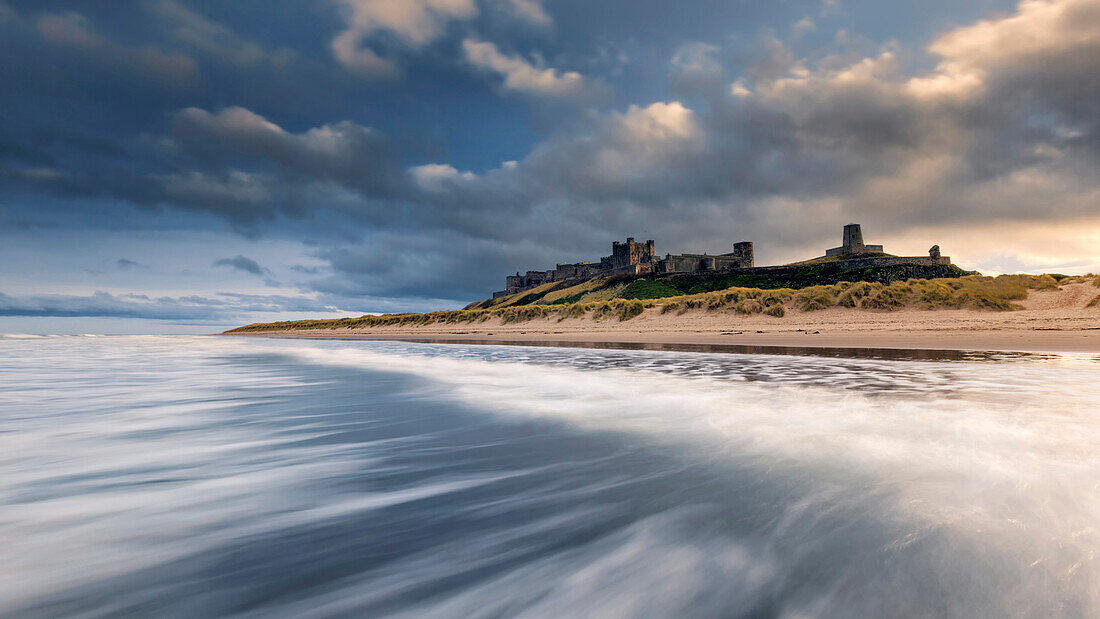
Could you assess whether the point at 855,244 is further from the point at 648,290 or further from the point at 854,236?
the point at 648,290

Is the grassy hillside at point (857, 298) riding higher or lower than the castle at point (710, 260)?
lower

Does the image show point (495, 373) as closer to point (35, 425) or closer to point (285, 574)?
point (35, 425)

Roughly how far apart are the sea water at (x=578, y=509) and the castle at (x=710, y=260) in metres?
76.8

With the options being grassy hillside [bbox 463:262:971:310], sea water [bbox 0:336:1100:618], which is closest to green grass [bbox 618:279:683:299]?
grassy hillside [bbox 463:262:971:310]

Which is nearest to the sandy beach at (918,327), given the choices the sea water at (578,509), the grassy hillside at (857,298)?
the grassy hillside at (857,298)

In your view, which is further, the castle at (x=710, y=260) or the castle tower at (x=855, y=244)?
the castle tower at (x=855, y=244)

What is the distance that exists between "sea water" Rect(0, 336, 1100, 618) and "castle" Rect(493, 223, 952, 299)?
76790 millimetres

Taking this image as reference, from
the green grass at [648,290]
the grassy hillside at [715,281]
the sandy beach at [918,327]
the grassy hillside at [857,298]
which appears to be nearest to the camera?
the sandy beach at [918,327]

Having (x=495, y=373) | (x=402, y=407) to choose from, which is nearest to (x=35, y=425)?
(x=402, y=407)

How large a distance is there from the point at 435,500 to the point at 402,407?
3.83 m

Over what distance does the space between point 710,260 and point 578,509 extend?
101647 millimetres

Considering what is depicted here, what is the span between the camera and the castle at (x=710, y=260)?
70.8 meters

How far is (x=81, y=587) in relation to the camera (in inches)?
75.8

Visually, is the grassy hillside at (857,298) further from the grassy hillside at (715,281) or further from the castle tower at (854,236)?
the castle tower at (854,236)
